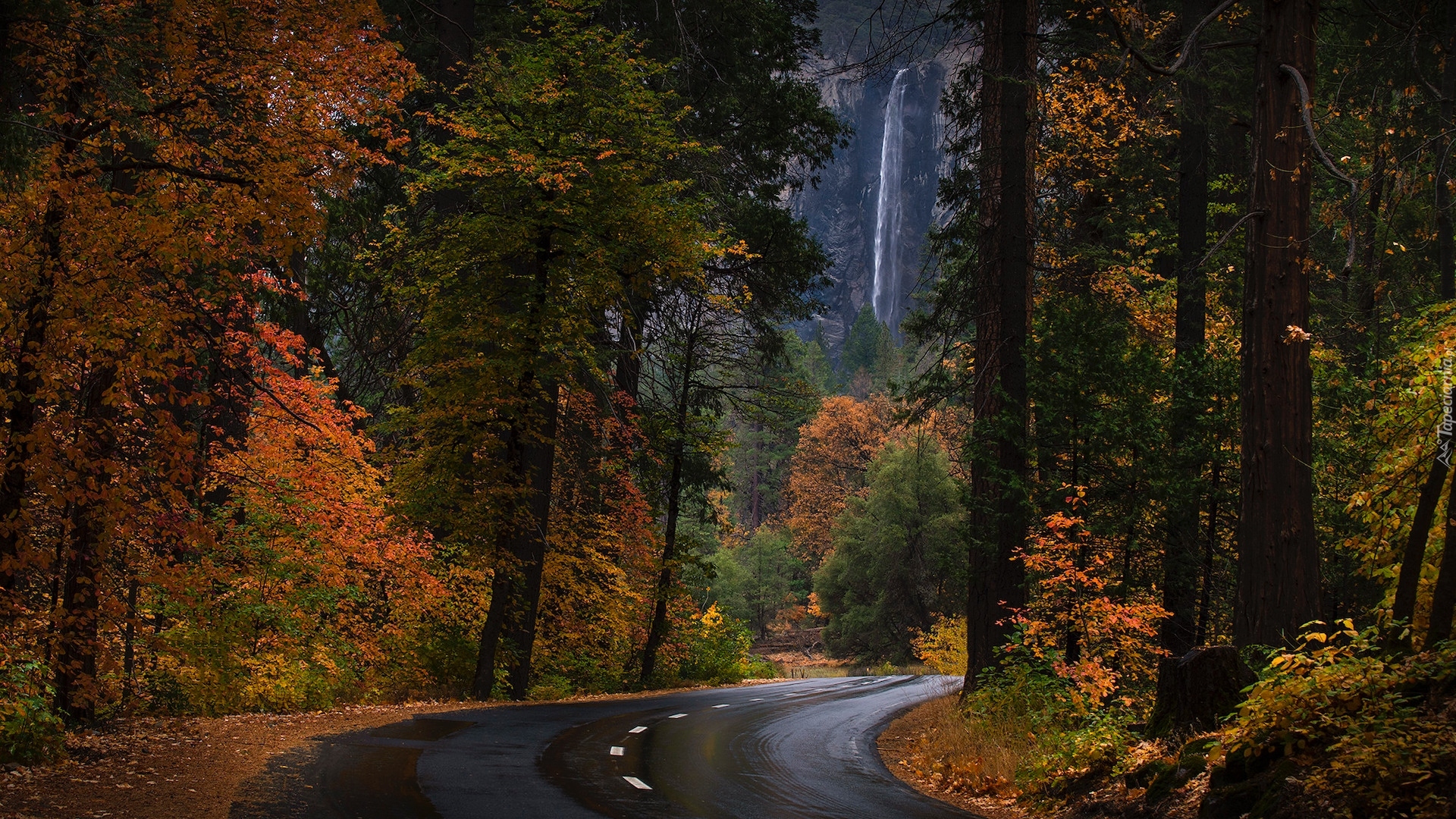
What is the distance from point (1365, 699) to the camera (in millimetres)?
6273

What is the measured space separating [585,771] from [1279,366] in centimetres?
727

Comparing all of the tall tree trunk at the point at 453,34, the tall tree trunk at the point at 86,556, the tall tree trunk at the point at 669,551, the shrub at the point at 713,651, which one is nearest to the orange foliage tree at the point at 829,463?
the shrub at the point at 713,651

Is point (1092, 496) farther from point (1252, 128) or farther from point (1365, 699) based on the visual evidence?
point (1365, 699)

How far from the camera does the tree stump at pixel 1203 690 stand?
27.2ft

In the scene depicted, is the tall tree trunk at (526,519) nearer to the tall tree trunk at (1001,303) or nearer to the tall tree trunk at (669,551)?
the tall tree trunk at (669,551)

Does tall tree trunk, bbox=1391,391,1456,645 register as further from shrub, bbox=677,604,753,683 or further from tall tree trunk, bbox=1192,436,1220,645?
shrub, bbox=677,604,753,683

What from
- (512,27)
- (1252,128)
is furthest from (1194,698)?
(512,27)

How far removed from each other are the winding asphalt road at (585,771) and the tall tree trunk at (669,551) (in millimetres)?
10800

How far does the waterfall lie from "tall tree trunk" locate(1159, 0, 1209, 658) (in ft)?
309

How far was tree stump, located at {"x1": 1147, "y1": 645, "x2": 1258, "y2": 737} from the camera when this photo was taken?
8.28 meters

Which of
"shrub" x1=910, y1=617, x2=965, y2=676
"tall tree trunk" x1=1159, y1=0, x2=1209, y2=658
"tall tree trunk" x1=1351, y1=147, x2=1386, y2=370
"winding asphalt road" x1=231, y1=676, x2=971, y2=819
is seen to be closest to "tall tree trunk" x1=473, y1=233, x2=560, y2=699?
"winding asphalt road" x1=231, y1=676, x2=971, y2=819

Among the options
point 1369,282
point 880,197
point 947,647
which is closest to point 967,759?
point 1369,282

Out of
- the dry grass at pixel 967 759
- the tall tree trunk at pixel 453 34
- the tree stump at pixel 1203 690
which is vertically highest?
the tall tree trunk at pixel 453 34

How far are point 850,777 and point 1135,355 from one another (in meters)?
7.03
